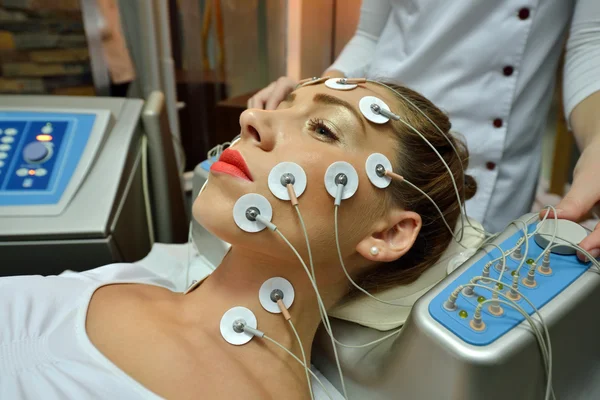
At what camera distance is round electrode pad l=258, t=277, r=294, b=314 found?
0.88 metres

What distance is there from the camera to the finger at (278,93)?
1.16m

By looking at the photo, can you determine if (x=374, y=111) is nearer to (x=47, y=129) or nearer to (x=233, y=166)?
(x=233, y=166)

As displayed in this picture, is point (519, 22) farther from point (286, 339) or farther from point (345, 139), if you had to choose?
point (286, 339)

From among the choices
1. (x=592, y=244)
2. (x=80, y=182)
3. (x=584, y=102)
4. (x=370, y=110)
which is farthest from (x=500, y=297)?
(x=80, y=182)

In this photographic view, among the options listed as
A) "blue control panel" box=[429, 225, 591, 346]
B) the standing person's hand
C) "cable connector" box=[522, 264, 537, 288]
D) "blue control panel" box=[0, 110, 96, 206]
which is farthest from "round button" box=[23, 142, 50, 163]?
"cable connector" box=[522, 264, 537, 288]

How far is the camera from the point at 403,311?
36.8 inches

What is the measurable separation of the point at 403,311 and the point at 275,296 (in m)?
0.26

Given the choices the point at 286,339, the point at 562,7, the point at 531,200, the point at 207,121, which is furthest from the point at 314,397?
the point at 207,121

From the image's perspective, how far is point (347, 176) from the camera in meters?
0.84

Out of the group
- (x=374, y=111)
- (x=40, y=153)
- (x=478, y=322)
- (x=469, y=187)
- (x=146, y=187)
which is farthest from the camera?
(x=146, y=187)

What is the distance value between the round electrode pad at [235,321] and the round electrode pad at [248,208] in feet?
0.58

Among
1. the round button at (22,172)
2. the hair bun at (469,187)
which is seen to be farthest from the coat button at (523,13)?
the round button at (22,172)

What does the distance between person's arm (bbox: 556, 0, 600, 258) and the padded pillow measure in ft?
0.76

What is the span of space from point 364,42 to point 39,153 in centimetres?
98
